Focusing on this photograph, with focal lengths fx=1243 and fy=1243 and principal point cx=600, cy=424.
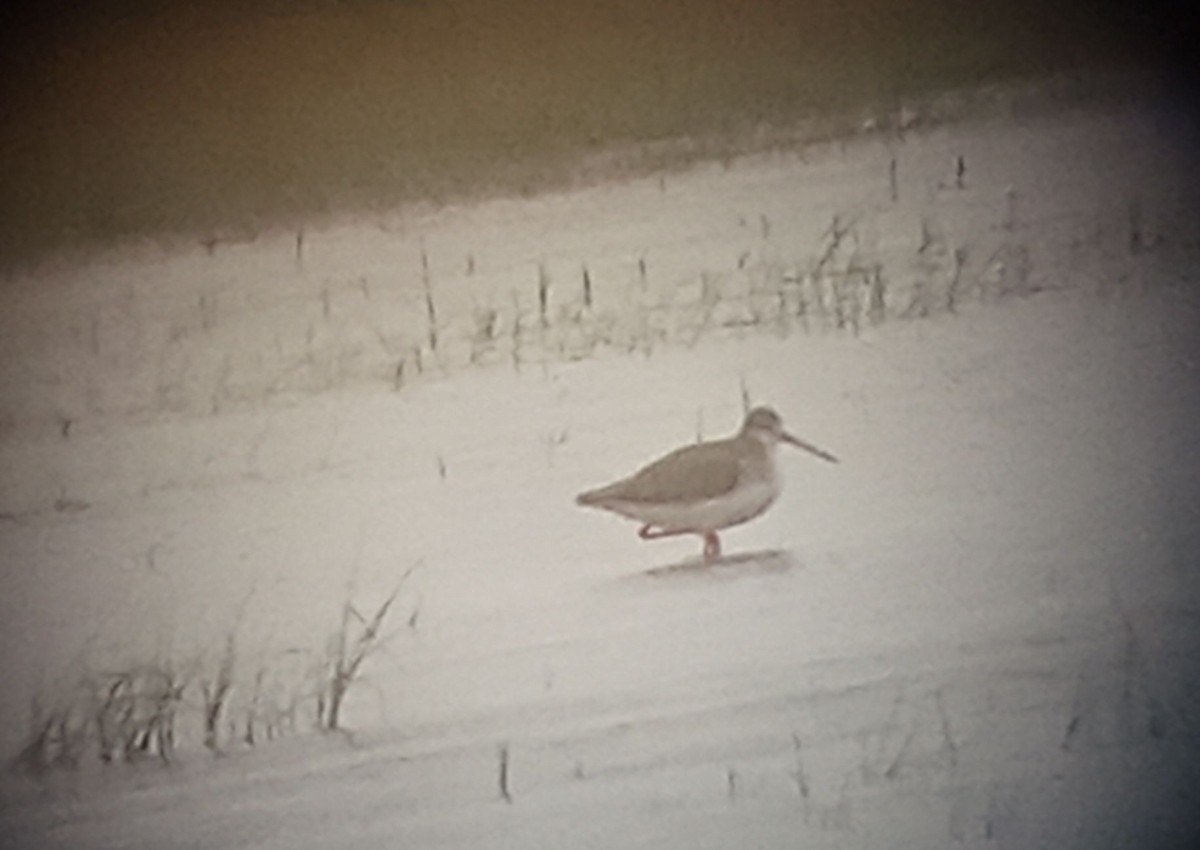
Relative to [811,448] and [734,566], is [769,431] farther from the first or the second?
[734,566]

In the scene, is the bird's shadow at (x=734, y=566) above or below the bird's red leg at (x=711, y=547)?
below

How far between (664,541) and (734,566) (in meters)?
0.08

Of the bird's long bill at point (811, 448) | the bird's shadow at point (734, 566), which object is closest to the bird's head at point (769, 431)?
the bird's long bill at point (811, 448)

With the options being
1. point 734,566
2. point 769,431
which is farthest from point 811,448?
point 734,566

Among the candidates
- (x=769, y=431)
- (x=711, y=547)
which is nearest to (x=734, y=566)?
(x=711, y=547)

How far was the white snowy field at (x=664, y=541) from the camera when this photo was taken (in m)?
1.37

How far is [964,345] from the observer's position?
141 centimetres

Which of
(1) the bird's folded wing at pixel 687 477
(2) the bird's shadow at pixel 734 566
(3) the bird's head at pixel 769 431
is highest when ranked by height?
(3) the bird's head at pixel 769 431

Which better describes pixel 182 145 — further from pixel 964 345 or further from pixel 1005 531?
pixel 1005 531

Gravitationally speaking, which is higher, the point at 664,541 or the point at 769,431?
the point at 769,431

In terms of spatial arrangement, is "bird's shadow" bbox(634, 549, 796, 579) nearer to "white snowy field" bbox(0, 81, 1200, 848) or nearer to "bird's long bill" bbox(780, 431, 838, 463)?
"white snowy field" bbox(0, 81, 1200, 848)

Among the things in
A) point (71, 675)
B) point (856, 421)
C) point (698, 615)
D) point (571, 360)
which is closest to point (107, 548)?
point (71, 675)

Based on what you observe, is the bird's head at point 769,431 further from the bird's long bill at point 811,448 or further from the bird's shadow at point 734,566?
the bird's shadow at point 734,566

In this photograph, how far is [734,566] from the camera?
4.55 feet
